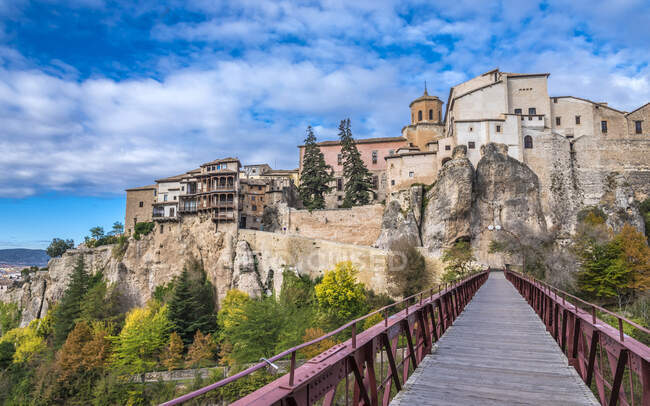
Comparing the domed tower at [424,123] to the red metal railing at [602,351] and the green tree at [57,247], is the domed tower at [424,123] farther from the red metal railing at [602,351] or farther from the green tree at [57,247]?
the green tree at [57,247]

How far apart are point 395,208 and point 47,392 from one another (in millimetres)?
35523

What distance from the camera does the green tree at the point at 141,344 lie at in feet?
101

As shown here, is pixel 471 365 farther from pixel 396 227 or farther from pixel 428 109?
pixel 428 109

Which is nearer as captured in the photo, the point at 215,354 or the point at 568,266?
the point at 568,266

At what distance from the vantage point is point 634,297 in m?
27.6

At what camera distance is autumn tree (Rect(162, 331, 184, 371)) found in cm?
3036

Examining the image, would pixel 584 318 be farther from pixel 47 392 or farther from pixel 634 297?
pixel 47 392

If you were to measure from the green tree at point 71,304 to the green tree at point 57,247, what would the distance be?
646 inches

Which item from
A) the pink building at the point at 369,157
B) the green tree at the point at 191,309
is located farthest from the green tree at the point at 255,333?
the pink building at the point at 369,157

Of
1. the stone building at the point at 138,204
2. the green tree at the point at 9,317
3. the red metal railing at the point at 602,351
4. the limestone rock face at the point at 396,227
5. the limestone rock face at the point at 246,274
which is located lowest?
the green tree at the point at 9,317

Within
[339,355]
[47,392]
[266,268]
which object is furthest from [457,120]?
[47,392]

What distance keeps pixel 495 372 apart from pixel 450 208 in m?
31.0

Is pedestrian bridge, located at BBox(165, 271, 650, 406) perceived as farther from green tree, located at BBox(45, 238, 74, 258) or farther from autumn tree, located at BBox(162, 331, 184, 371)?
green tree, located at BBox(45, 238, 74, 258)

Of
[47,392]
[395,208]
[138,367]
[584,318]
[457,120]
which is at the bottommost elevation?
[47,392]
